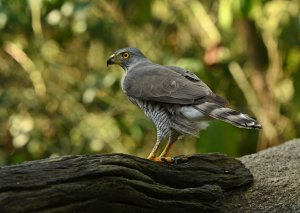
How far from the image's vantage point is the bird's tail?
13.7ft

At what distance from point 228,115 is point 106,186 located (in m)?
0.90

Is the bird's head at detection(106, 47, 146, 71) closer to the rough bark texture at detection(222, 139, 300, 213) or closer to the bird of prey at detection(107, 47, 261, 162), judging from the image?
the bird of prey at detection(107, 47, 261, 162)

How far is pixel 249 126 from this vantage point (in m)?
4.15

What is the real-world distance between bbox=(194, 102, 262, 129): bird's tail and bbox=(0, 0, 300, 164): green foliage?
2.88m

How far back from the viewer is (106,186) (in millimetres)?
3875

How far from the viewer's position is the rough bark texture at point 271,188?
178 inches

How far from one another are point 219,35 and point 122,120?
5.08 ft

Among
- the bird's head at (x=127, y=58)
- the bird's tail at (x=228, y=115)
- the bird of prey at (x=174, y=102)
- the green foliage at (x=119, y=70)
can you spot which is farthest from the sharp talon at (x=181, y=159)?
the green foliage at (x=119, y=70)

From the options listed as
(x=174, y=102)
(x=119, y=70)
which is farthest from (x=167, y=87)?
(x=119, y=70)

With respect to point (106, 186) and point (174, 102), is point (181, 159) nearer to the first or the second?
point (174, 102)

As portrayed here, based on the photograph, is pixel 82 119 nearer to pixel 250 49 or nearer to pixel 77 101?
pixel 77 101

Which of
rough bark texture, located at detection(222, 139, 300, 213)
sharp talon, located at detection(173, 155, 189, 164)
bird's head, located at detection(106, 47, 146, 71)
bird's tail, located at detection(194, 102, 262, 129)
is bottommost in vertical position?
rough bark texture, located at detection(222, 139, 300, 213)

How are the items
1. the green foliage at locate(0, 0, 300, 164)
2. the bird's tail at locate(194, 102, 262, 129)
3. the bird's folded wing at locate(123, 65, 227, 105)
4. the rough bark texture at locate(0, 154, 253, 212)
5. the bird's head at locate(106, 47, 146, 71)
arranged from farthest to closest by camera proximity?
1. the green foliage at locate(0, 0, 300, 164)
2. the bird's head at locate(106, 47, 146, 71)
3. the bird's folded wing at locate(123, 65, 227, 105)
4. the bird's tail at locate(194, 102, 262, 129)
5. the rough bark texture at locate(0, 154, 253, 212)

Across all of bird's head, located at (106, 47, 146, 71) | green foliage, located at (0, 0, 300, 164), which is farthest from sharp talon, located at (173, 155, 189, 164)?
green foliage, located at (0, 0, 300, 164)
